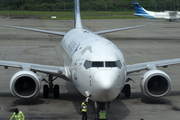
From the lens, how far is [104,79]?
13.4m

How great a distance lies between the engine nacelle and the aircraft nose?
14.4 ft

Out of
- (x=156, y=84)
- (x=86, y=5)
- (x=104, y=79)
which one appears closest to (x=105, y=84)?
(x=104, y=79)

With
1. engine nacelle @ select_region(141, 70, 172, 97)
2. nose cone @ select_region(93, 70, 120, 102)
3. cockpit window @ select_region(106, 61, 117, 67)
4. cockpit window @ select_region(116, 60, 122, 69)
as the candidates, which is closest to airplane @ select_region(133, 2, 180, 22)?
engine nacelle @ select_region(141, 70, 172, 97)

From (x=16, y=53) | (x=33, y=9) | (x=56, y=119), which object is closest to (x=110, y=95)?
(x=56, y=119)

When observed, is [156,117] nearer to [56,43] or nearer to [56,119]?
[56,119]

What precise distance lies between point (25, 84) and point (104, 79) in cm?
612

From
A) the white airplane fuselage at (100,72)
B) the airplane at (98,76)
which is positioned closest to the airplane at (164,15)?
the airplane at (98,76)

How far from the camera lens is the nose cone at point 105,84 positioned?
13339mm

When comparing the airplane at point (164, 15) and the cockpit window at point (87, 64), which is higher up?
the cockpit window at point (87, 64)

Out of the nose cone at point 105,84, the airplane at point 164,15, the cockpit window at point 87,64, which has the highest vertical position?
the cockpit window at point 87,64

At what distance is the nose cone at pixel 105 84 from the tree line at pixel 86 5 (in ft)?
447

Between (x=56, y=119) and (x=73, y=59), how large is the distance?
11.3ft

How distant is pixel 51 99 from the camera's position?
64.2 feet

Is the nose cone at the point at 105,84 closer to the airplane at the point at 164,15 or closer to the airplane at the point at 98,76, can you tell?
the airplane at the point at 98,76
